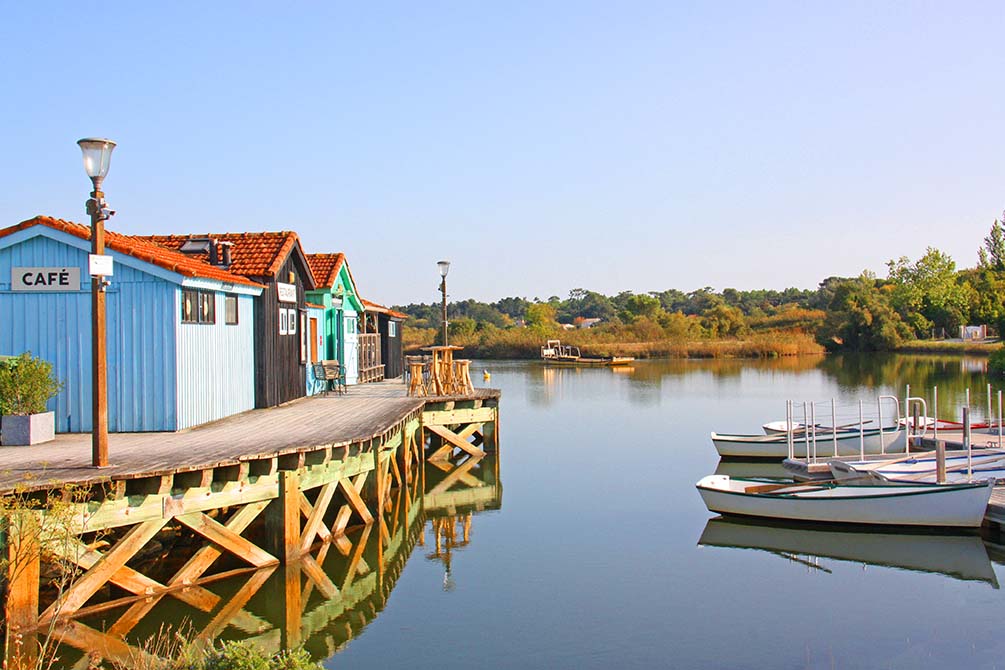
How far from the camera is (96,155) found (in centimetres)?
1098

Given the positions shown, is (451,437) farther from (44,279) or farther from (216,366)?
(44,279)

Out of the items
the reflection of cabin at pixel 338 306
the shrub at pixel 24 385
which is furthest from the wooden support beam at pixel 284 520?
the reflection of cabin at pixel 338 306

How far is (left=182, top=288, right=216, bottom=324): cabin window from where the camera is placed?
52.2ft

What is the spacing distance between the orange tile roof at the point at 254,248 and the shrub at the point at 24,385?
267 inches

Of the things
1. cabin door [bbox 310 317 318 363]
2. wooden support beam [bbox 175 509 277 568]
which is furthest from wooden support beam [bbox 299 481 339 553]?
cabin door [bbox 310 317 318 363]

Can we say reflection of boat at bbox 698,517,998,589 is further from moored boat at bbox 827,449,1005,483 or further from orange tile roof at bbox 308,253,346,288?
orange tile roof at bbox 308,253,346,288

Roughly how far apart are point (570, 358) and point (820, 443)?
48277 millimetres

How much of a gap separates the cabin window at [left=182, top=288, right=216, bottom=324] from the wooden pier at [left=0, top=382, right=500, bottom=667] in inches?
73.0

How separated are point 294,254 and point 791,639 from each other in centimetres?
1525

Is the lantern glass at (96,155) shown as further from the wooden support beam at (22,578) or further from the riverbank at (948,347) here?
the riverbank at (948,347)

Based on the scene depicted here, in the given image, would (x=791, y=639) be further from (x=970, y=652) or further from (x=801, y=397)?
(x=801, y=397)

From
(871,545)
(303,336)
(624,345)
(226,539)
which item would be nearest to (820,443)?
(871,545)

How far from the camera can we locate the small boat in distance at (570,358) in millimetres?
68125

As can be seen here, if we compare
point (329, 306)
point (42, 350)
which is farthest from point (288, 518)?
point (329, 306)
